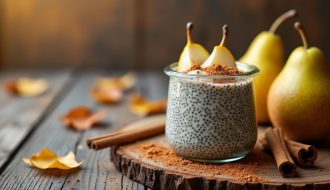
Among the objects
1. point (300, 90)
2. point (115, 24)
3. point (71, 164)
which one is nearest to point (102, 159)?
point (71, 164)

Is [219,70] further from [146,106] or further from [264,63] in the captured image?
[146,106]

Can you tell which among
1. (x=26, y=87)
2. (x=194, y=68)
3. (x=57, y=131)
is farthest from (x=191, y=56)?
(x=26, y=87)

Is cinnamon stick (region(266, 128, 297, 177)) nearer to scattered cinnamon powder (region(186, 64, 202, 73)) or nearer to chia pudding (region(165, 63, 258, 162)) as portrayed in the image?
chia pudding (region(165, 63, 258, 162))

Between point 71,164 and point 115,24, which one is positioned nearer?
point 71,164

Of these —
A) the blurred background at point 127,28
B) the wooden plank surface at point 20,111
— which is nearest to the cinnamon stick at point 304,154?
the wooden plank surface at point 20,111

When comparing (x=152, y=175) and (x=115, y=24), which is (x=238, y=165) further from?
(x=115, y=24)
